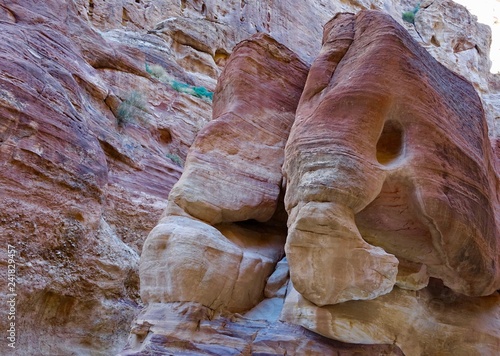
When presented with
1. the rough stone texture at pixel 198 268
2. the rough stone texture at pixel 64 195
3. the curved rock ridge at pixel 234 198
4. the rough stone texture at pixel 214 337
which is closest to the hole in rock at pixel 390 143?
the curved rock ridge at pixel 234 198

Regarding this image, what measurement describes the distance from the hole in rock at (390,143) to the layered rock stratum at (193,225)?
143 mm

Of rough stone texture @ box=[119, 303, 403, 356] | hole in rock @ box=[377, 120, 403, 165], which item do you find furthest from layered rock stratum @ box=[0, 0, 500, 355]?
hole in rock @ box=[377, 120, 403, 165]

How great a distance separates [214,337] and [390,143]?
8.15 feet

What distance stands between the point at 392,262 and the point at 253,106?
256cm

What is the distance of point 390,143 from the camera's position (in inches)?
185

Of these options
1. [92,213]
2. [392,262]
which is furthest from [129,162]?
[392,262]

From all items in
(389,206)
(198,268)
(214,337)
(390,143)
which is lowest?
(214,337)

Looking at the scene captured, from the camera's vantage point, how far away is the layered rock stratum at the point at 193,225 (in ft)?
13.7

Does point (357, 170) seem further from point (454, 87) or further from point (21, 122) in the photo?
point (21, 122)

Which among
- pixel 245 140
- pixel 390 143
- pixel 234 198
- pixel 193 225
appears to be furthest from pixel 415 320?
pixel 245 140

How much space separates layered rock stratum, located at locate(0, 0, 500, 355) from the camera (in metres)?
4.18

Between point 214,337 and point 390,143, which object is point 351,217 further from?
point 214,337

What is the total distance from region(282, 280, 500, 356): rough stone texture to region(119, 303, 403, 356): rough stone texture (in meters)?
0.11

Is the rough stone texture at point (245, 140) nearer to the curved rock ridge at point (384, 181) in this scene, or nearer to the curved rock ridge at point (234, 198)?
the curved rock ridge at point (234, 198)
